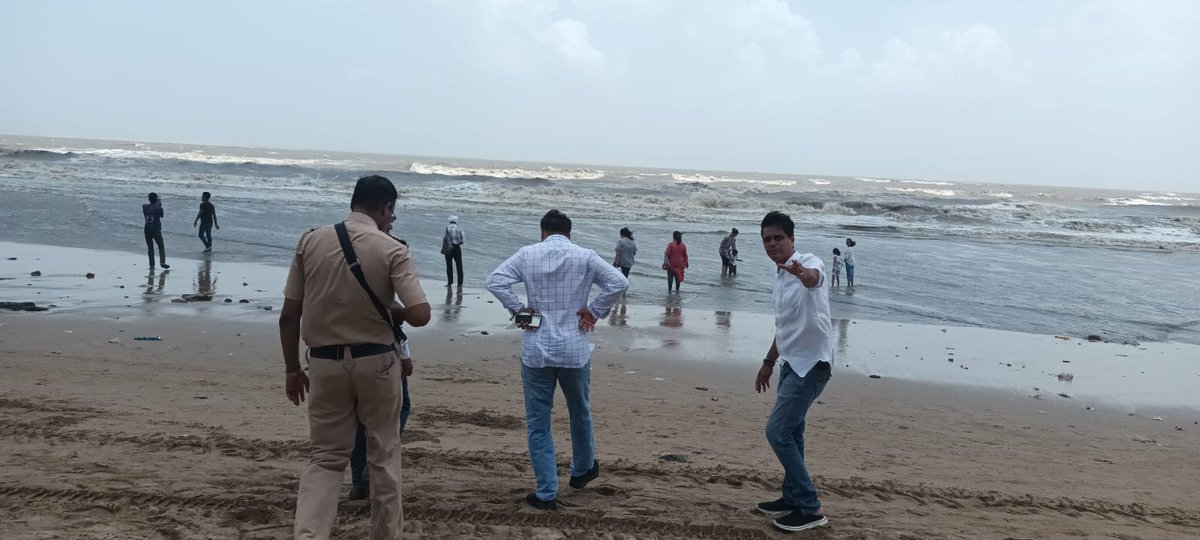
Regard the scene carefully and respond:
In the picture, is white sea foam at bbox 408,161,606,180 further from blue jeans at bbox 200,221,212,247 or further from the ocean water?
blue jeans at bbox 200,221,212,247

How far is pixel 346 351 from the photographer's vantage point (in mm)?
3738

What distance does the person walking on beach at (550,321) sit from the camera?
15.9ft

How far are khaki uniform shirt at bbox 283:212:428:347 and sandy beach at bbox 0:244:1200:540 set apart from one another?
1.21m

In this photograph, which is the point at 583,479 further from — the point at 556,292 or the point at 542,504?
the point at 556,292

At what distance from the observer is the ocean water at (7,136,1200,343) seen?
A: 16.8 metres

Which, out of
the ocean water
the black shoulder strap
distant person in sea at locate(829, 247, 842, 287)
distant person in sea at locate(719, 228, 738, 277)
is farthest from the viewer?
distant person in sea at locate(719, 228, 738, 277)

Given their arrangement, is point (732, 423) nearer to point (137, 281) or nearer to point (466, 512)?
point (466, 512)

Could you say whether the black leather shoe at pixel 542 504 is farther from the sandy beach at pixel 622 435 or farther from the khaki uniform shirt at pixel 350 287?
the khaki uniform shirt at pixel 350 287

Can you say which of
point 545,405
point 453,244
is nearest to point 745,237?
point 453,244

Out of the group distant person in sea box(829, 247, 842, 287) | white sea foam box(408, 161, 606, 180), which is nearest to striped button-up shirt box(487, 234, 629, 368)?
distant person in sea box(829, 247, 842, 287)

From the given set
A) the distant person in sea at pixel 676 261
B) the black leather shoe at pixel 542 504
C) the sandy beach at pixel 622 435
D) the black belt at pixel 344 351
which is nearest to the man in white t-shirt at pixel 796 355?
the sandy beach at pixel 622 435

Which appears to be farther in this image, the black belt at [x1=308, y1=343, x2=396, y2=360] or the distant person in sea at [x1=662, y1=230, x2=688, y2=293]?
the distant person in sea at [x1=662, y1=230, x2=688, y2=293]

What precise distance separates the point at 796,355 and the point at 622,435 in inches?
94.2

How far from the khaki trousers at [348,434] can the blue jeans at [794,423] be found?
2.01 m
